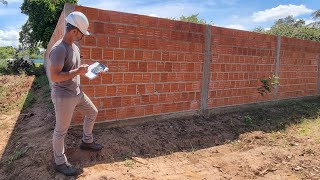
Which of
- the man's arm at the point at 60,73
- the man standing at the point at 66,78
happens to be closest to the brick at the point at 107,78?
the man standing at the point at 66,78

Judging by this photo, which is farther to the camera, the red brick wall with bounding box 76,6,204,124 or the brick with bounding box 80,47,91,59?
the red brick wall with bounding box 76,6,204,124

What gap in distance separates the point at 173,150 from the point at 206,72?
201cm

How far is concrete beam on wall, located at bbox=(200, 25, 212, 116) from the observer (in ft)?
19.7

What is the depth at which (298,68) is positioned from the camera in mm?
8461

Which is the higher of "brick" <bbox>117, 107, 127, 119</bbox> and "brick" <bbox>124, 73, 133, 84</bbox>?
"brick" <bbox>124, 73, 133, 84</bbox>

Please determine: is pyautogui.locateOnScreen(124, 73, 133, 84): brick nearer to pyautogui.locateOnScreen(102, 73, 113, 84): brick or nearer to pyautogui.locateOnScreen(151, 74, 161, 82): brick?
pyautogui.locateOnScreen(102, 73, 113, 84): brick

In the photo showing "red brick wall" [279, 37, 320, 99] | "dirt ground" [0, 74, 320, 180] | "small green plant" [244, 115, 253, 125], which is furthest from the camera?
"red brick wall" [279, 37, 320, 99]

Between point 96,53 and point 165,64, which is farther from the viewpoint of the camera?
point 165,64

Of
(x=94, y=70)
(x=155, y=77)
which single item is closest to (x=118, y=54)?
(x=155, y=77)

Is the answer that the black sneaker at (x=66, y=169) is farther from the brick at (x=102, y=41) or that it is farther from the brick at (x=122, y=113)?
the brick at (x=102, y=41)

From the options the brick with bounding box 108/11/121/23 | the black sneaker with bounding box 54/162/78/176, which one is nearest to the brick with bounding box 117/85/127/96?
the brick with bounding box 108/11/121/23

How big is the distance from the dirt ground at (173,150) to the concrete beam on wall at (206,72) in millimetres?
250

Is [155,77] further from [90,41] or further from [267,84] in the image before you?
[267,84]

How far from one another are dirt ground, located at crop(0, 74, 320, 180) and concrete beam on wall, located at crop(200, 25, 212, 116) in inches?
9.8
